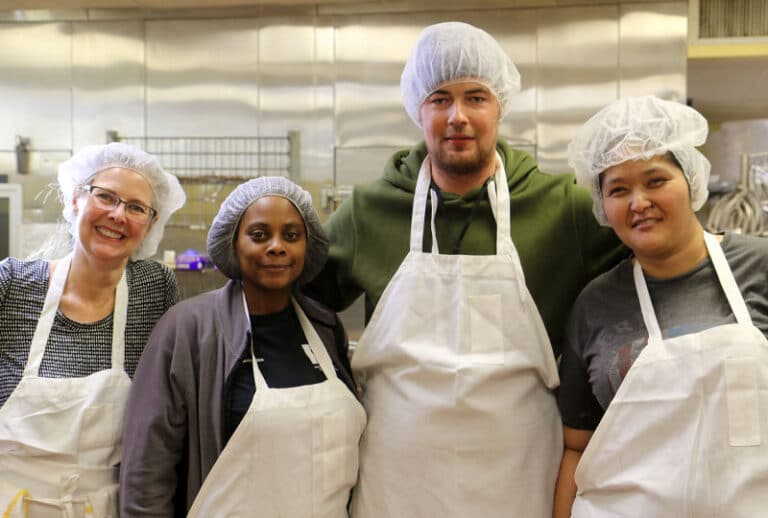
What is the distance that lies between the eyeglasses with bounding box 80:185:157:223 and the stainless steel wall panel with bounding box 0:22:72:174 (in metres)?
2.34

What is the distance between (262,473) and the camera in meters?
1.14

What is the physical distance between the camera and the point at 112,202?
4.31ft

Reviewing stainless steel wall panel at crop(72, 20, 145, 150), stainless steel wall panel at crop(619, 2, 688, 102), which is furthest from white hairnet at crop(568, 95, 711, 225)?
stainless steel wall panel at crop(72, 20, 145, 150)

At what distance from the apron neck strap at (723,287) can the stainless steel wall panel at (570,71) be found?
6.45ft

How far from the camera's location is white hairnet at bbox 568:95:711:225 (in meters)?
1.07

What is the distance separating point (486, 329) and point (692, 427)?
0.42 meters

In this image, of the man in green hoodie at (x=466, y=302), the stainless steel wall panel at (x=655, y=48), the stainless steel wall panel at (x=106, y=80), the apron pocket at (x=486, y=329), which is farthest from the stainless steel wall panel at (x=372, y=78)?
the apron pocket at (x=486, y=329)

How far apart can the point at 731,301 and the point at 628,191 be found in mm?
261

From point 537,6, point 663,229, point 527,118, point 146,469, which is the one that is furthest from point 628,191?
point 537,6

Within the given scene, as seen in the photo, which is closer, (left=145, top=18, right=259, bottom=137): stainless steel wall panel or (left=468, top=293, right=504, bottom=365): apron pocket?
(left=468, top=293, right=504, bottom=365): apron pocket

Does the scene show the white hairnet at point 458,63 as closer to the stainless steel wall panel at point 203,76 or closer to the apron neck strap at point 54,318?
the apron neck strap at point 54,318

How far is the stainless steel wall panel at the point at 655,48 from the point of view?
9.45 feet

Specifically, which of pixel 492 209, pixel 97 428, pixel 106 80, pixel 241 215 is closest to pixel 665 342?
pixel 492 209

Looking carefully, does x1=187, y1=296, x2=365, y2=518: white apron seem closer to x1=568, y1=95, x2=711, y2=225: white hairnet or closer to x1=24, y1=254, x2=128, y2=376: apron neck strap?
x1=24, y1=254, x2=128, y2=376: apron neck strap
